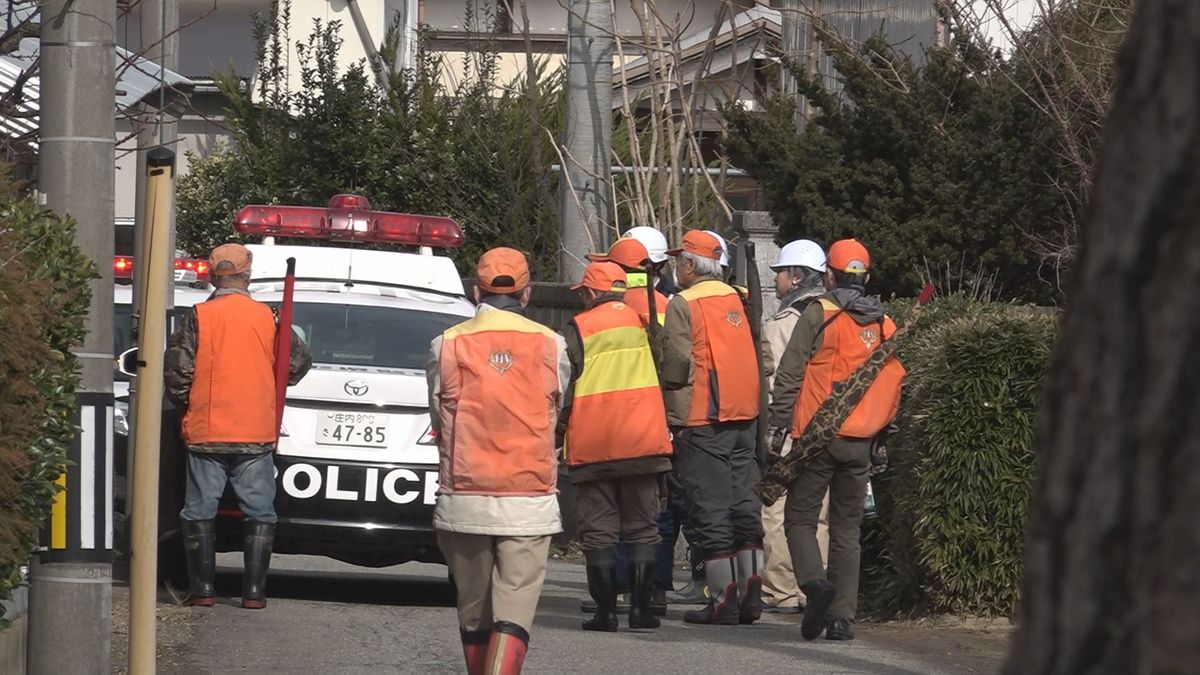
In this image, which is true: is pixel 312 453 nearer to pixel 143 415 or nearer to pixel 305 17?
pixel 143 415

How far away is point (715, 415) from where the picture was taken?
9797mm

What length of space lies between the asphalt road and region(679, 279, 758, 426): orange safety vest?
42.4 inches

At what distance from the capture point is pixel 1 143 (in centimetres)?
923

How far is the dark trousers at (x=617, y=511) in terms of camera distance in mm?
9375

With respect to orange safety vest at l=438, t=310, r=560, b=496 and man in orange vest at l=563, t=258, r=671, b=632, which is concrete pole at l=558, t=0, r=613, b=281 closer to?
man in orange vest at l=563, t=258, r=671, b=632

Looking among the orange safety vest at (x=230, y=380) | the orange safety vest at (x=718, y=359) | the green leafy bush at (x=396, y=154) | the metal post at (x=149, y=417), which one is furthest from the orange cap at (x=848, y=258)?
the green leafy bush at (x=396, y=154)

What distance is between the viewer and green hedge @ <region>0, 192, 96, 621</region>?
5.52m

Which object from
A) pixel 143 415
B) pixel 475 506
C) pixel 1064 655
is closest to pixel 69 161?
pixel 143 415

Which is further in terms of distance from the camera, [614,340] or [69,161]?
[614,340]

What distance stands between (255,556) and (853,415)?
300cm

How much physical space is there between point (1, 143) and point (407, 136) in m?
17.5

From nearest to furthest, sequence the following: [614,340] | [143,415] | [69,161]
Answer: [143,415]
[69,161]
[614,340]

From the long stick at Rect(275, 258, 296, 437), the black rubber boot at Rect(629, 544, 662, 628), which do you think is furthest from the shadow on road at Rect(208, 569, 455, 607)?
the black rubber boot at Rect(629, 544, 662, 628)

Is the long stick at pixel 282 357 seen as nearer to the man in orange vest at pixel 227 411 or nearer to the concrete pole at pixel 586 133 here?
the man in orange vest at pixel 227 411
